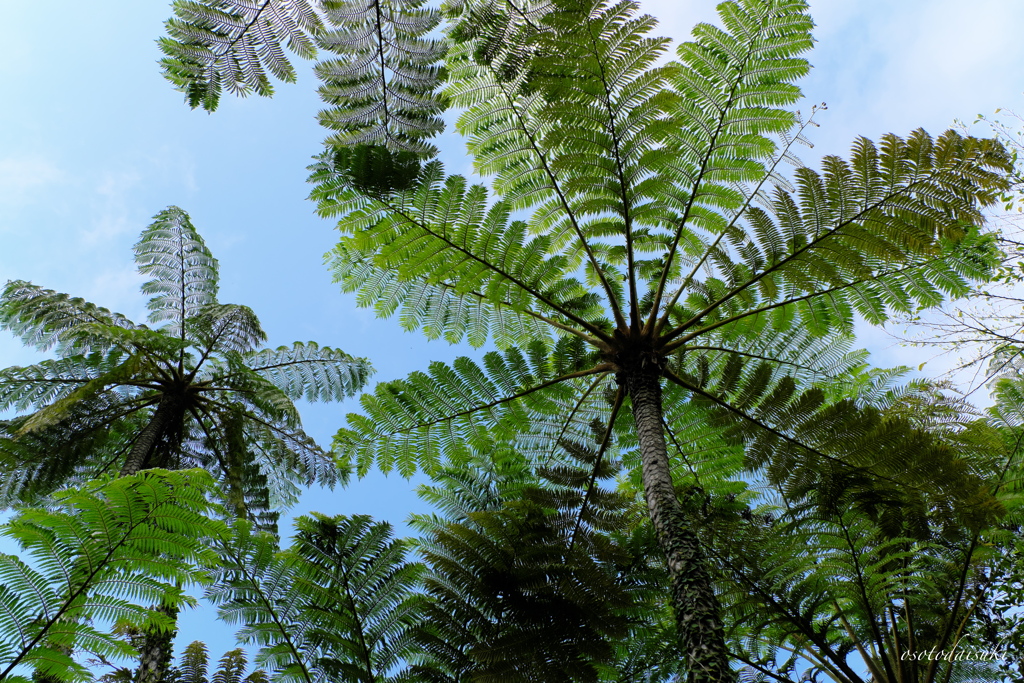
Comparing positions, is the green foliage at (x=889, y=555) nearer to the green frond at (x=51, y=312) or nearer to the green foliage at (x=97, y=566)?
the green foliage at (x=97, y=566)

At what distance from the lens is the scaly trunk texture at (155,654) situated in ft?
12.2

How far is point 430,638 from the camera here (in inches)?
123

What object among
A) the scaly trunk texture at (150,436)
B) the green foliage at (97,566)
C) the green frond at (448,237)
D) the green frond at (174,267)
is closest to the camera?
the green foliage at (97,566)

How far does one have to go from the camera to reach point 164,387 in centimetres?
496

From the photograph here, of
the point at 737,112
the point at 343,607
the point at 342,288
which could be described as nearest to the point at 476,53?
the point at 737,112

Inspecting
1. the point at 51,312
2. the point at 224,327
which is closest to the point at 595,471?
the point at 224,327

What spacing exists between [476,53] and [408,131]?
1.96ft

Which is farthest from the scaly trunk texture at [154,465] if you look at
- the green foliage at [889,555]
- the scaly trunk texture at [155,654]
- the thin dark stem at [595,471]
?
the green foliage at [889,555]

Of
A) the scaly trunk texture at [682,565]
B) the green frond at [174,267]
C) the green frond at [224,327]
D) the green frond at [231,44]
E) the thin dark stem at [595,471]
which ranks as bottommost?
the scaly trunk texture at [682,565]

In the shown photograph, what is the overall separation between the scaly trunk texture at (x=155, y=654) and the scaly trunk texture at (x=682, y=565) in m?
2.97

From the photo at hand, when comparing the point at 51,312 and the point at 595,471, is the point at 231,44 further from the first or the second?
the point at 51,312

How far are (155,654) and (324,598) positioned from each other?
1.62 m

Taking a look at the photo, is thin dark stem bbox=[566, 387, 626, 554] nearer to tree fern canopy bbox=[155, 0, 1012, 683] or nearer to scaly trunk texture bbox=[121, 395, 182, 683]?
tree fern canopy bbox=[155, 0, 1012, 683]

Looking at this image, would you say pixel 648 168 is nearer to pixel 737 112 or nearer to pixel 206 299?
pixel 737 112
